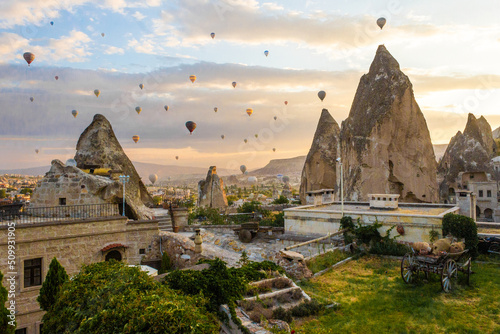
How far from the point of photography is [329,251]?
41.5 ft

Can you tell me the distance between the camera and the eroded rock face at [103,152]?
26312 millimetres

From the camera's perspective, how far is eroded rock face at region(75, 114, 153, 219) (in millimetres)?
26312

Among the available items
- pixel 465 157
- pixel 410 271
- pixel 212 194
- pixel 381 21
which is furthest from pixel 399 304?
pixel 465 157

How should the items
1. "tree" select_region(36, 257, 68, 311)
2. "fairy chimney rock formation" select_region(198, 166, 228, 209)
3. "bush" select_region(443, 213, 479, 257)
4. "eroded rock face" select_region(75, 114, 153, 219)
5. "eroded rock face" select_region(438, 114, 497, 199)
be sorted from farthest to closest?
"eroded rock face" select_region(438, 114, 497, 199), "fairy chimney rock formation" select_region(198, 166, 228, 209), "eroded rock face" select_region(75, 114, 153, 219), "bush" select_region(443, 213, 479, 257), "tree" select_region(36, 257, 68, 311)

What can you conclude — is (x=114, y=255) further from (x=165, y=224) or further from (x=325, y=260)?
(x=325, y=260)

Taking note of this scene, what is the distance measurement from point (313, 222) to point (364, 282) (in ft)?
21.6

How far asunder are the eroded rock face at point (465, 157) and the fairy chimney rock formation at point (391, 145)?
2240 centimetres

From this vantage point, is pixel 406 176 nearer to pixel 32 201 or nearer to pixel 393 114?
pixel 393 114

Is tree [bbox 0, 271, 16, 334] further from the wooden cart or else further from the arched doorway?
the wooden cart

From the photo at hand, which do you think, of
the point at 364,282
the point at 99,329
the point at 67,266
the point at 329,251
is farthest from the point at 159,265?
the point at 99,329

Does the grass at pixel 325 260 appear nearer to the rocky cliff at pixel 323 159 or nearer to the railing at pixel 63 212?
the railing at pixel 63 212

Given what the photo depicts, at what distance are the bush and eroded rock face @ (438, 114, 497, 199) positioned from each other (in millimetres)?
54299

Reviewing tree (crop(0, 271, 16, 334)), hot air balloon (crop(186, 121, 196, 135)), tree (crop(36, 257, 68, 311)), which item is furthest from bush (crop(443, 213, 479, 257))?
hot air balloon (crop(186, 121, 196, 135))

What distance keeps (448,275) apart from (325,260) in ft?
13.2
